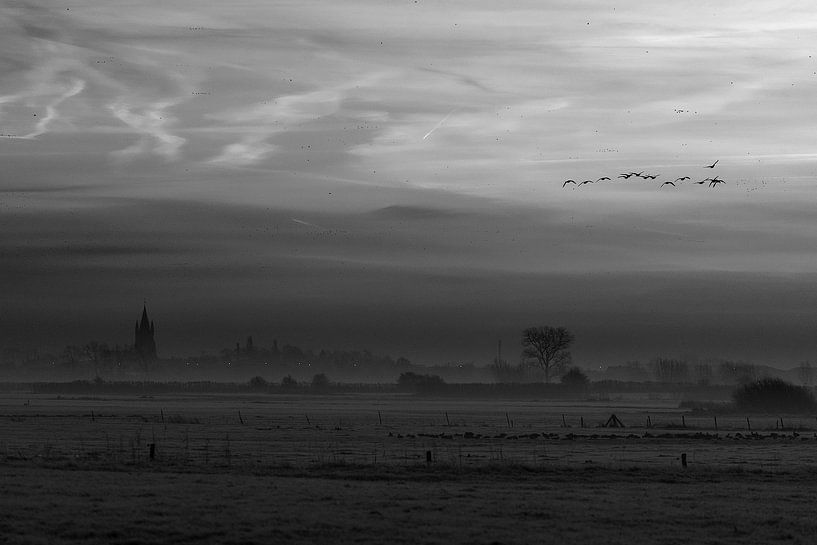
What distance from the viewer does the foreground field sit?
29062 mm

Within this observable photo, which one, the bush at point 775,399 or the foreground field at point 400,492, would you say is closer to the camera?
the foreground field at point 400,492

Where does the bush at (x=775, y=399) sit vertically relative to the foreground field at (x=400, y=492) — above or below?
above

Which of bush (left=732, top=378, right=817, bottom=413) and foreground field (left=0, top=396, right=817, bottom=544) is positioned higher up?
bush (left=732, top=378, right=817, bottom=413)

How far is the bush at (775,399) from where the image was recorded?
135000mm

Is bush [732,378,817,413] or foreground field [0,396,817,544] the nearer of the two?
foreground field [0,396,817,544]

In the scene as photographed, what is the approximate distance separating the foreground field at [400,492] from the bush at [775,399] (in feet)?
230

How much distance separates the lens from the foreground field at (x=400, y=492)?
29.1 meters

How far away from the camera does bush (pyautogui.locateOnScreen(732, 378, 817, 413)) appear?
135 metres

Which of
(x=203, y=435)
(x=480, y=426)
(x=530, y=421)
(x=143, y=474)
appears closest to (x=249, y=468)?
(x=143, y=474)

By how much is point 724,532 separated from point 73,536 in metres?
17.9

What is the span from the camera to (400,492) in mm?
37188

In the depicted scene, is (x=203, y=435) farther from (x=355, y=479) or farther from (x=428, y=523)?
(x=428, y=523)

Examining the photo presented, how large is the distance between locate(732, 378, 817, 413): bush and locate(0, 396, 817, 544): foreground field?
230ft

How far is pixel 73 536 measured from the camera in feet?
90.7
